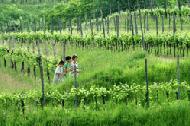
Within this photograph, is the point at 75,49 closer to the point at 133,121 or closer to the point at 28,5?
the point at 133,121

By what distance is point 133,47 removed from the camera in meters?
35.0

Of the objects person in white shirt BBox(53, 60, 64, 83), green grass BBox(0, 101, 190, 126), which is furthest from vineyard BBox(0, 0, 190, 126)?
person in white shirt BBox(53, 60, 64, 83)

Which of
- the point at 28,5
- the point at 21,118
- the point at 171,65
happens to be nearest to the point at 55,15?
the point at 28,5

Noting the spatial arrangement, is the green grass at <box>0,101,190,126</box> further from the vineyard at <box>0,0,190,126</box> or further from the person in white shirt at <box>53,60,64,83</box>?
the person in white shirt at <box>53,60,64,83</box>

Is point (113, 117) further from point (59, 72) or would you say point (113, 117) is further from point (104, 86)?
point (59, 72)

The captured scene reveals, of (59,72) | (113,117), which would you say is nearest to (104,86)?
(59,72)

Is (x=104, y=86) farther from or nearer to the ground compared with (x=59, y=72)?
nearer to the ground

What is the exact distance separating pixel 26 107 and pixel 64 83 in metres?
4.61

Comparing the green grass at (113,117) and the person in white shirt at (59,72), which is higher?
the person in white shirt at (59,72)

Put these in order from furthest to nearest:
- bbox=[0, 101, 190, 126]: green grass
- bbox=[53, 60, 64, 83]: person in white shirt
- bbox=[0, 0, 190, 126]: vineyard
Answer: bbox=[53, 60, 64, 83]: person in white shirt
bbox=[0, 0, 190, 126]: vineyard
bbox=[0, 101, 190, 126]: green grass

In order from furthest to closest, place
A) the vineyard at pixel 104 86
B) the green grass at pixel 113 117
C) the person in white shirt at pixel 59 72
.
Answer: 1. the person in white shirt at pixel 59 72
2. the vineyard at pixel 104 86
3. the green grass at pixel 113 117

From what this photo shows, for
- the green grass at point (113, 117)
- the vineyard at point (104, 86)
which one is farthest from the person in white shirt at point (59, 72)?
the green grass at point (113, 117)

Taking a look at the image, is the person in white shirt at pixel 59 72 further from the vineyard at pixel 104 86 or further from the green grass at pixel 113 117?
the green grass at pixel 113 117

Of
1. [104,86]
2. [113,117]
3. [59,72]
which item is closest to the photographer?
[113,117]
